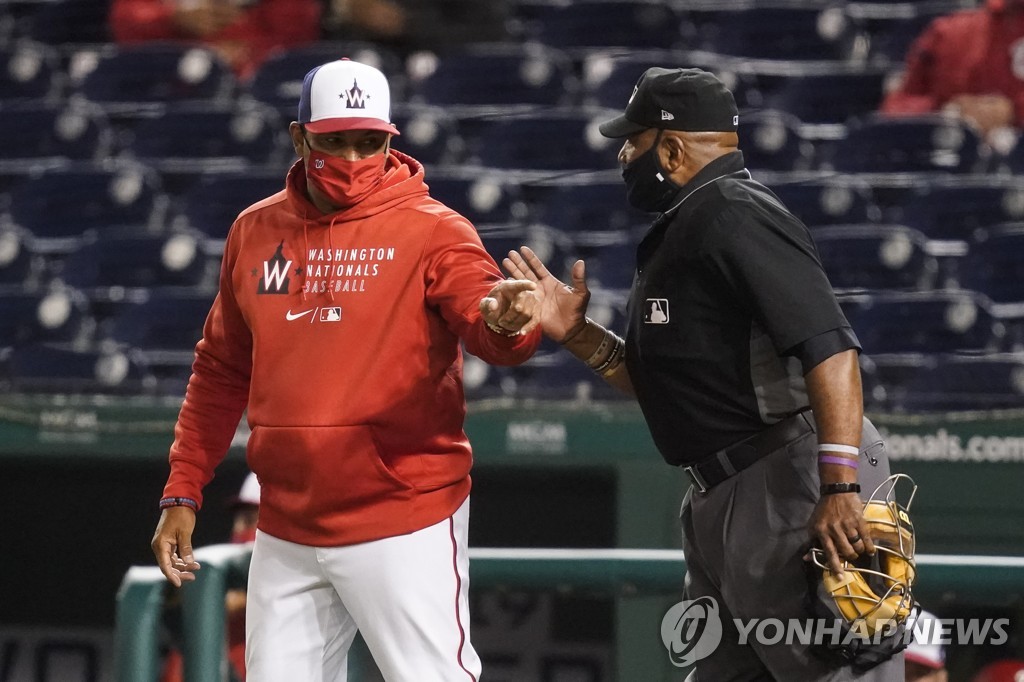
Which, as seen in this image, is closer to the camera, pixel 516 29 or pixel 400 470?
pixel 400 470

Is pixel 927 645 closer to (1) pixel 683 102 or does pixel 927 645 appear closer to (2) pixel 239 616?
(1) pixel 683 102

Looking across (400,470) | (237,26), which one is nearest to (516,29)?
(237,26)

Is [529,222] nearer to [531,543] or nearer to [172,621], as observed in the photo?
[531,543]

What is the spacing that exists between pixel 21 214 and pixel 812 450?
4751 mm

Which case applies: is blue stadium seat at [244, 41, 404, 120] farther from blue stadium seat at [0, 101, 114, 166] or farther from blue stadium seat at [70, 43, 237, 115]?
blue stadium seat at [0, 101, 114, 166]

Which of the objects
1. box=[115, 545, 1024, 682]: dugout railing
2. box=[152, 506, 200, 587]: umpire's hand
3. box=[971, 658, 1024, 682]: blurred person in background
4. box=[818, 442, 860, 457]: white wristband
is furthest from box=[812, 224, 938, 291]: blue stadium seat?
box=[152, 506, 200, 587]: umpire's hand

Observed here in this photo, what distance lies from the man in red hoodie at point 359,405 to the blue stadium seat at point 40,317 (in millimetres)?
3123

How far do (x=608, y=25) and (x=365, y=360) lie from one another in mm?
4548

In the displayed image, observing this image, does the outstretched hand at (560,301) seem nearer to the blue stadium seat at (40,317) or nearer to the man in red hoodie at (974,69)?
the blue stadium seat at (40,317)

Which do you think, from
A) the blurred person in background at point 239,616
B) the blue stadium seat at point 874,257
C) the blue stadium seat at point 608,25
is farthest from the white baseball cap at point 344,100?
the blue stadium seat at point 608,25

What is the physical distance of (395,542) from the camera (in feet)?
9.27

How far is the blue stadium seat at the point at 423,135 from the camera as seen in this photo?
250 inches

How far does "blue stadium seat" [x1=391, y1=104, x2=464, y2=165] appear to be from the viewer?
636 cm

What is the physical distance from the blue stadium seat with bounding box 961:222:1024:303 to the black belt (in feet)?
10.7
